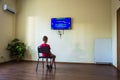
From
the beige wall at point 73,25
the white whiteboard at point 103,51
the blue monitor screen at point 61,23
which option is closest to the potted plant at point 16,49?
the beige wall at point 73,25

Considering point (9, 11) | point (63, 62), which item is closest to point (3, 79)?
point (63, 62)

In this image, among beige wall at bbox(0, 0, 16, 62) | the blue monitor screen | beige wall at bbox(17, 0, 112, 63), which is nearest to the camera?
beige wall at bbox(0, 0, 16, 62)

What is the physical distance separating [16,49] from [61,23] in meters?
2.19

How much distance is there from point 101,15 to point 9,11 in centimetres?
382

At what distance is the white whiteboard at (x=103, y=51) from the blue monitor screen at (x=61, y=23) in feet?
4.39

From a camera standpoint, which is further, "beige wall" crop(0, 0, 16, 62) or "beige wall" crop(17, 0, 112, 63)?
"beige wall" crop(17, 0, 112, 63)

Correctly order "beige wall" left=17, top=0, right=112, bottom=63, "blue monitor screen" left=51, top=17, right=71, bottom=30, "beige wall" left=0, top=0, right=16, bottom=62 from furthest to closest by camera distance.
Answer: "blue monitor screen" left=51, top=17, right=71, bottom=30, "beige wall" left=17, top=0, right=112, bottom=63, "beige wall" left=0, top=0, right=16, bottom=62

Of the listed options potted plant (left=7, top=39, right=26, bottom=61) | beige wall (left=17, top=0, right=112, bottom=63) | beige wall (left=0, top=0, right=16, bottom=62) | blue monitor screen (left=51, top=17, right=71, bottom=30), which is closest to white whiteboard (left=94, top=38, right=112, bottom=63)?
beige wall (left=17, top=0, right=112, bottom=63)

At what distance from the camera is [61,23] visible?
6.57 meters

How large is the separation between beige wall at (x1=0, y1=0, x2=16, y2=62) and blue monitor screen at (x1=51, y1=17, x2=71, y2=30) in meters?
1.82

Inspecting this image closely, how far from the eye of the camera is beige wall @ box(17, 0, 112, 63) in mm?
6387

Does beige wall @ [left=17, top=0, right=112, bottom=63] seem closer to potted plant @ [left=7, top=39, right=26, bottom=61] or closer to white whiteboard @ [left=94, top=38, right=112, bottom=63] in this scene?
white whiteboard @ [left=94, top=38, right=112, bottom=63]

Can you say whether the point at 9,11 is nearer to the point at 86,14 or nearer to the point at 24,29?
the point at 24,29

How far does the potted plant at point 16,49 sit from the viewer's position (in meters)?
6.61
